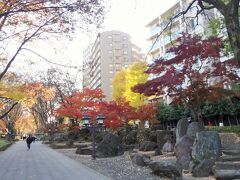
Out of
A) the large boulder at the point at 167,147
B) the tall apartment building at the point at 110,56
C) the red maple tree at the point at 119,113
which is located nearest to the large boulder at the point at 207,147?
the large boulder at the point at 167,147

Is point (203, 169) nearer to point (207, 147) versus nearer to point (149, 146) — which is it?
point (207, 147)

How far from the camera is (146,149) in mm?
25328

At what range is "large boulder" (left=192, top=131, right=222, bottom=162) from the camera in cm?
1481

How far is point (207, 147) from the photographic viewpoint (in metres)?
15.1

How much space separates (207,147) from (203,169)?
1.99 m

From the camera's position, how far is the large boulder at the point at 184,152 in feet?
50.1

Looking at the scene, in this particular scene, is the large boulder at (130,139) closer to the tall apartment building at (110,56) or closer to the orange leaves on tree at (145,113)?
the orange leaves on tree at (145,113)

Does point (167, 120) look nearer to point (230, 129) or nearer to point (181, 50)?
point (230, 129)

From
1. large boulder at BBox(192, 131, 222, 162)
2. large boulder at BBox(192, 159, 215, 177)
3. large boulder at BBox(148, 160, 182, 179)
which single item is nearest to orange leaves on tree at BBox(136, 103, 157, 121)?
large boulder at BBox(192, 131, 222, 162)

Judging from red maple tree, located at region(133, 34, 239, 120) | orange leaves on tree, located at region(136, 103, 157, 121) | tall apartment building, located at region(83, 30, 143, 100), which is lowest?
orange leaves on tree, located at region(136, 103, 157, 121)

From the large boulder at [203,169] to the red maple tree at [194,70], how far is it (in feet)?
25.5

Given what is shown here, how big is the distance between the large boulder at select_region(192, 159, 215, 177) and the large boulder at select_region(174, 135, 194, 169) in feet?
5.33

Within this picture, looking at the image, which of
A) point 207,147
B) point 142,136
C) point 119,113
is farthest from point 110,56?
point 207,147

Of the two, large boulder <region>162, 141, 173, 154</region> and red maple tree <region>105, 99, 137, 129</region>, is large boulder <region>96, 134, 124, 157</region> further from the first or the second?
red maple tree <region>105, 99, 137, 129</region>
